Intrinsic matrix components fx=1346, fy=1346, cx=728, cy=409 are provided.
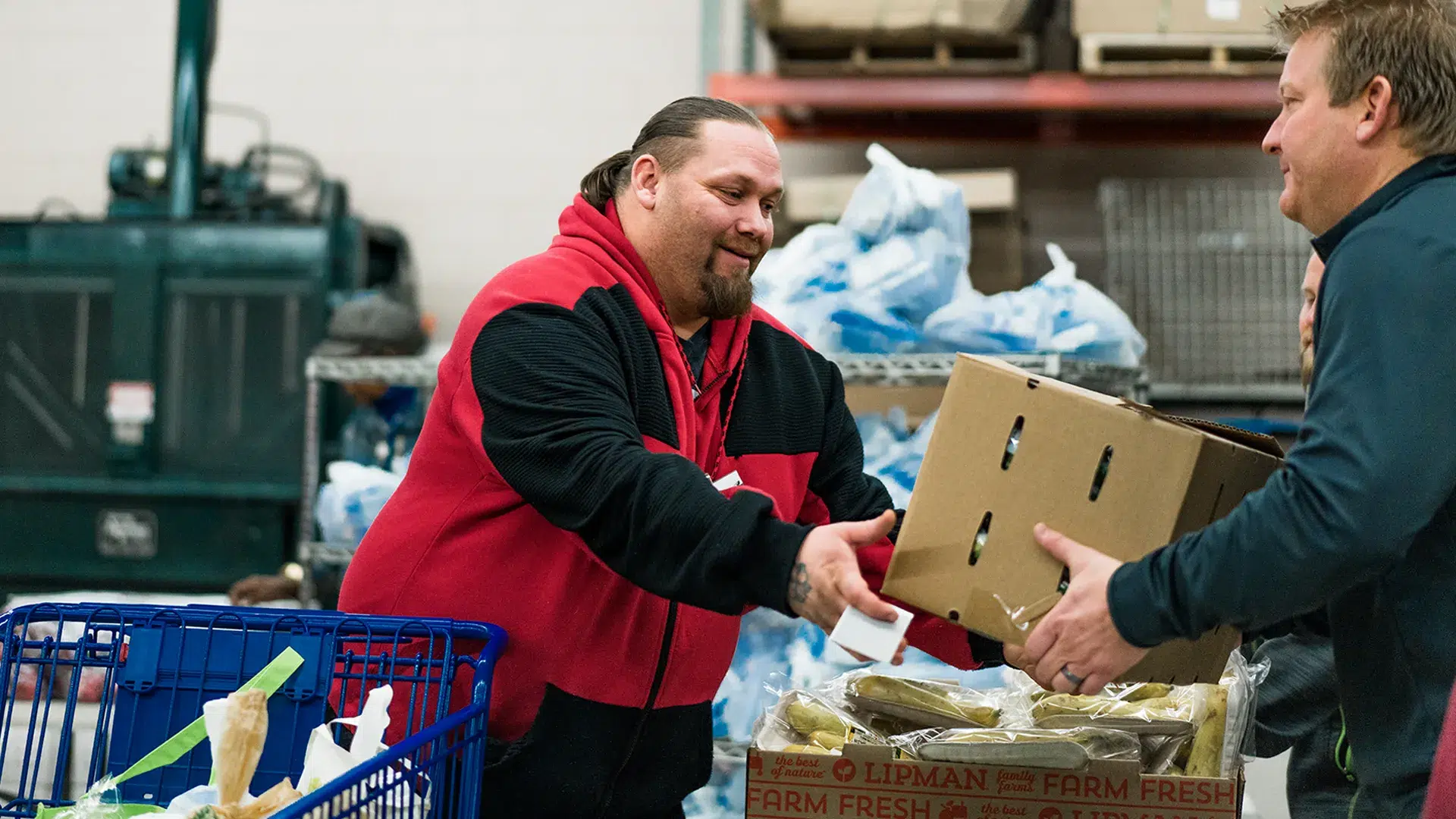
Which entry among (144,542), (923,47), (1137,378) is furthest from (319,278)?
(1137,378)

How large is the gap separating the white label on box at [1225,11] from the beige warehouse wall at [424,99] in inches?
90.2

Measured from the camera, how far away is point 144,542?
17.1ft

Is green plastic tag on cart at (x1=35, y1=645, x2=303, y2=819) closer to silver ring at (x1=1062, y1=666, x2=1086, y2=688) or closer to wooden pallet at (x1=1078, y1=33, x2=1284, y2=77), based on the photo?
silver ring at (x1=1062, y1=666, x2=1086, y2=688)

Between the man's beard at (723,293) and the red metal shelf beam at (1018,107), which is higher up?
the red metal shelf beam at (1018,107)

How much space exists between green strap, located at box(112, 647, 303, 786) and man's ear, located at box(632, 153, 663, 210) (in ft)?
2.73

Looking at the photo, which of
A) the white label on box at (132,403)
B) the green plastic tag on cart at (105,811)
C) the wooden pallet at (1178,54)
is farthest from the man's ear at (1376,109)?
the white label on box at (132,403)

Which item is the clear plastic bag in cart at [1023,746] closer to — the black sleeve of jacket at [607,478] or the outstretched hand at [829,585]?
the outstretched hand at [829,585]

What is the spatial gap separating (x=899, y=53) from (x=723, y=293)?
3.01m

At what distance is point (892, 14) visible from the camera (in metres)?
4.40

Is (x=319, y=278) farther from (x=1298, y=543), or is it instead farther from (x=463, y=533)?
(x=1298, y=543)

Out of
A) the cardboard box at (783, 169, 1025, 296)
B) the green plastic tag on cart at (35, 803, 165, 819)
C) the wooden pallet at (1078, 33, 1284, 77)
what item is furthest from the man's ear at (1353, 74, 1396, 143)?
the wooden pallet at (1078, 33, 1284, 77)

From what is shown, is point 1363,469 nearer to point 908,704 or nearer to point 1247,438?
point 1247,438

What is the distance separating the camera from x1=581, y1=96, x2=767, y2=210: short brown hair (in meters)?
2.01

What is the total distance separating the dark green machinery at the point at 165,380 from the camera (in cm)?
517
